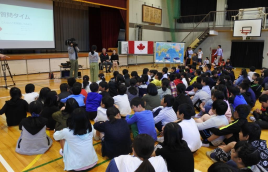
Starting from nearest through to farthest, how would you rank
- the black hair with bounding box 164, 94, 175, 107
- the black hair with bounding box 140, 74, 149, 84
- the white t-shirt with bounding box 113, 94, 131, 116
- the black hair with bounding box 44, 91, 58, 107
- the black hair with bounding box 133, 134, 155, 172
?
the black hair with bounding box 133, 134, 155, 172, the black hair with bounding box 164, 94, 175, 107, the black hair with bounding box 44, 91, 58, 107, the white t-shirt with bounding box 113, 94, 131, 116, the black hair with bounding box 140, 74, 149, 84

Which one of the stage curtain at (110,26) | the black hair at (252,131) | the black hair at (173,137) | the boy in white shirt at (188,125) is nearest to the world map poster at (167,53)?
the stage curtain at (110,26)

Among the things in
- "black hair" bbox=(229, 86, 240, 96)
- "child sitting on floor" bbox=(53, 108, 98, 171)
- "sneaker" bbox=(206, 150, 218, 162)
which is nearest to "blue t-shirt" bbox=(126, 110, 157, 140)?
"child sitting on floor" bbox=(53, 108, 98, 171)

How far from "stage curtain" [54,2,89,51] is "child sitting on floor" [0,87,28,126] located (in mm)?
8432

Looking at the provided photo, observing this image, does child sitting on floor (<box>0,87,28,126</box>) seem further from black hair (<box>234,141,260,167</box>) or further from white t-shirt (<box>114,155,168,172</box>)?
black hair (<box>234,141,260,167</box>)

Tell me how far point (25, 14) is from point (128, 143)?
8.32m

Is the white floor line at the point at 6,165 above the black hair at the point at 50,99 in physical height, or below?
below

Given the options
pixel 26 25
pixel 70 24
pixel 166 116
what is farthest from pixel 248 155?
pixel 70 24

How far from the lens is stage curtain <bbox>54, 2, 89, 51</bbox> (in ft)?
36.5

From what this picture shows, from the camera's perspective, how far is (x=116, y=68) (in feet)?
35.6

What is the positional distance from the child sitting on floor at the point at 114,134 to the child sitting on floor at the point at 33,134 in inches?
28.9

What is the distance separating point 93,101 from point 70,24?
31.2ft

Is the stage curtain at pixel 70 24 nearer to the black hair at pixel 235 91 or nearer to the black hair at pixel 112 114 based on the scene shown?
the black hair at pixel 235 91

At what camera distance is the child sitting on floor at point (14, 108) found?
3.27 metres

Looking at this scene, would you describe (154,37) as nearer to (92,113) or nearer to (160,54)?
(160,54)
